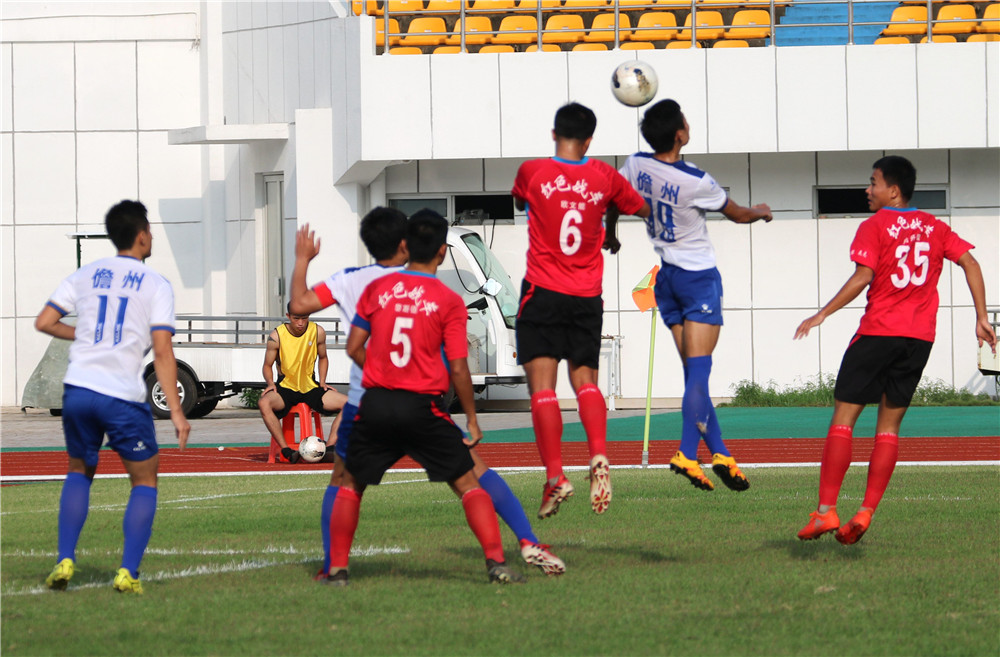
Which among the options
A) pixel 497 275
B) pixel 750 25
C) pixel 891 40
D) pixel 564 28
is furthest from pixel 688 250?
pixel 891 40

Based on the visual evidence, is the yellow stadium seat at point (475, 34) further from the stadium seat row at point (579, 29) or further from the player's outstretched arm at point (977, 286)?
the player's outstretched arm at point (977, 286)

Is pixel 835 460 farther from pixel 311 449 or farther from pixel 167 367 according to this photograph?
pixel 311 449

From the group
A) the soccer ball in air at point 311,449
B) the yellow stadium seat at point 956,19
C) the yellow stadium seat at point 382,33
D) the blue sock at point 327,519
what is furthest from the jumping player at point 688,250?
the yellow stadium seat at point 956,19

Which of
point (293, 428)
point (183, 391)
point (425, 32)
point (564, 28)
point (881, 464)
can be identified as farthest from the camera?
point (564, 28)

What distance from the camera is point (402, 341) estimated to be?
7.51 m

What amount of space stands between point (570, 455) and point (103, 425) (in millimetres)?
9952

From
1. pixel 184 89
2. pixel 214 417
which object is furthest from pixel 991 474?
pixel 184 89

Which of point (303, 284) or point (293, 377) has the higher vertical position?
point (303, 284)

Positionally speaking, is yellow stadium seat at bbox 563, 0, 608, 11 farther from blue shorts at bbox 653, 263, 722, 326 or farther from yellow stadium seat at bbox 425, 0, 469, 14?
blue shorts at bbox 653, 263, 722, 326

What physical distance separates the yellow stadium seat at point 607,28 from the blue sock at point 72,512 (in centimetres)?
1902

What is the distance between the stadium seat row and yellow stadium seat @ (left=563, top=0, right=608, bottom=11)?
8.6 inches

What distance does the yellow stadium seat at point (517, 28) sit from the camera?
84.7 feet

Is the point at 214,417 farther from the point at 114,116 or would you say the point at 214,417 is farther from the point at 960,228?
the point at 960,228

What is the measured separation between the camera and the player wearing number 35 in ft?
24.5
